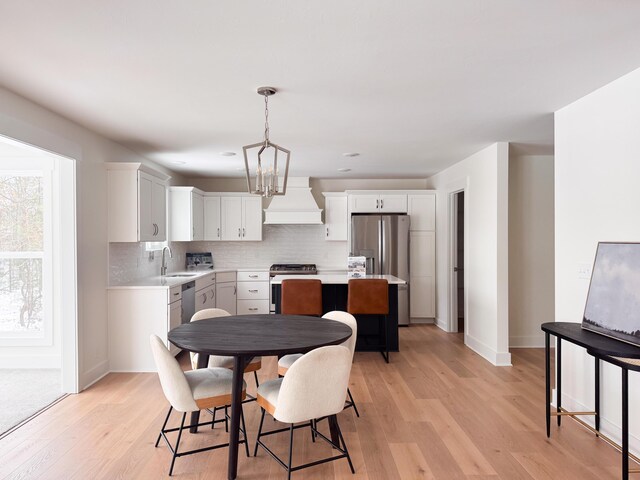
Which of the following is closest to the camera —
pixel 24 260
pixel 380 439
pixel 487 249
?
pixel 380 439

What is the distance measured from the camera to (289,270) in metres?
6.88

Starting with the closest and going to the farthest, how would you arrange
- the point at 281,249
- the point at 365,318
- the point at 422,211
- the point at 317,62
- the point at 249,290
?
1. the point at 317,62
2. the point at 365,318
3. the point at 422,211
4. the point at 249,290
5. the point at 281,249

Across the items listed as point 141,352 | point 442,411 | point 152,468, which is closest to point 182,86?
point 152,468

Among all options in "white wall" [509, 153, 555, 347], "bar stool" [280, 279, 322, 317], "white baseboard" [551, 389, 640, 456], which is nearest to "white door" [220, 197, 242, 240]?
"bar stool" [280, 279, 322, 317]

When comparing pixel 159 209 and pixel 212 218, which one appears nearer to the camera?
pixel 159 209

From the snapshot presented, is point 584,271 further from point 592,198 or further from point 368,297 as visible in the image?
point 368,297

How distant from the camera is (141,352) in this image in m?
4.37

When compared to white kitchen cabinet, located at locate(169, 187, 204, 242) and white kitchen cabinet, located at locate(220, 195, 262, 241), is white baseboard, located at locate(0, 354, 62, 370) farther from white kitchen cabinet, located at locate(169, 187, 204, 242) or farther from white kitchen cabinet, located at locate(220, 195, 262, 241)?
white kitchen cabinet, located at locate(220, 195, 262, 241)

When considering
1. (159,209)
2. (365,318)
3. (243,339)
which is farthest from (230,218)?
(243,339)

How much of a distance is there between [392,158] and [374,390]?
3.00 meters

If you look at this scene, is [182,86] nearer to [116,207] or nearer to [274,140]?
[274,140]

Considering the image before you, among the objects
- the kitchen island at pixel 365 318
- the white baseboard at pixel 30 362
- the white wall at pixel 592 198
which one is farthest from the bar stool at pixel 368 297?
the white baseboard at pixel 30 362

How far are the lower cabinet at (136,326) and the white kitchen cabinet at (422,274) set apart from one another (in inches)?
153

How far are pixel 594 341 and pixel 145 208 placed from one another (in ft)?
13.6
